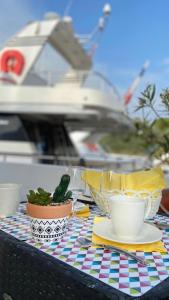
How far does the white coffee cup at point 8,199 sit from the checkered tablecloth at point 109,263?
0.33 ft

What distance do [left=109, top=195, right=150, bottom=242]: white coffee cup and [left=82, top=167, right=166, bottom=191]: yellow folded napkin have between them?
0.23 metres

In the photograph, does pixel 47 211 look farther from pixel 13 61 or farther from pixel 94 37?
pixel 94 37

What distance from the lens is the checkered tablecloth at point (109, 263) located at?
1.56ft

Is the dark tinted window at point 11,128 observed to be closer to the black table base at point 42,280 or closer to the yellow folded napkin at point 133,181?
the yellow folded napkin at point 133,181

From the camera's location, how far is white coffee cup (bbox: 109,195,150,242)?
24.2 inches

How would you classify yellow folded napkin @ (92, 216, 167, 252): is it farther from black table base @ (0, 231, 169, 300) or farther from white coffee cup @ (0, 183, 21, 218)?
white coffee cup @ (0, 183, 21, 218)

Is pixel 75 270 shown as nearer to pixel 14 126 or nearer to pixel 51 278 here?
pixel 51 278

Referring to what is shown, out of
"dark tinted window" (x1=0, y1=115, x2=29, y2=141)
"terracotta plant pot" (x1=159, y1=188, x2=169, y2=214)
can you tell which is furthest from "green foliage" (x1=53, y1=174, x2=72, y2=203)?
"dark tinted window" (x1=0, y1=115, x2=29, y2=141)

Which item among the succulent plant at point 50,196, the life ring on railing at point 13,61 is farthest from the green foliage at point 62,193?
the life ring on railing at point 13,61

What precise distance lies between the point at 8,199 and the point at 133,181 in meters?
0.37

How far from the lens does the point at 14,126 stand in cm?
713

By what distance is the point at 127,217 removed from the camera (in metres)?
0.62

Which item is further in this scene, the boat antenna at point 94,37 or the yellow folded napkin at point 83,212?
the boat antenna at point 94,37

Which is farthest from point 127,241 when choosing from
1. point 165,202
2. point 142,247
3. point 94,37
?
point 94,37
